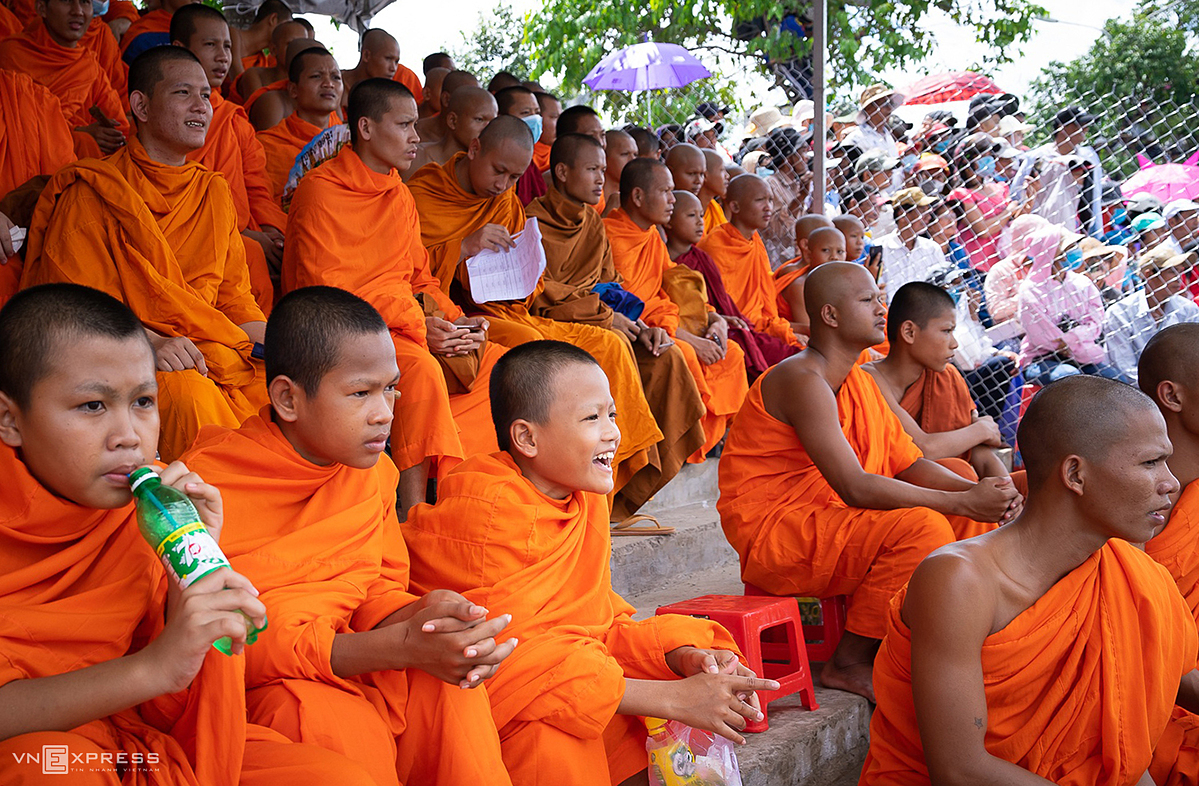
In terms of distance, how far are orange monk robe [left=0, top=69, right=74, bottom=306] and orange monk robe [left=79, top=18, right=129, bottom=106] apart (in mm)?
1564

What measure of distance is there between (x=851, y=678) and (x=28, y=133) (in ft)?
14.4

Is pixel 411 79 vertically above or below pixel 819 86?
above

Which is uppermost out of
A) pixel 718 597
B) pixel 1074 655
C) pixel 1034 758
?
pixel 718 597

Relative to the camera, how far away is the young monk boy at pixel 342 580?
2.13 m

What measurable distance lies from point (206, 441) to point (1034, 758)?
206 cm

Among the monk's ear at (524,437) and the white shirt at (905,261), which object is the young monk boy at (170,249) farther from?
the white shirt at (905,261)

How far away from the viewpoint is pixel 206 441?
248 centimetres

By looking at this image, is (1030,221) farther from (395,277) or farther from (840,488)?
(395,277)

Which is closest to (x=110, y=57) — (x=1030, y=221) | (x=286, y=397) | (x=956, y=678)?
(x=286, y=397)

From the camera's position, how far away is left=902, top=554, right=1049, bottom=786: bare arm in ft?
7.75

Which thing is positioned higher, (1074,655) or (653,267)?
(653,267)

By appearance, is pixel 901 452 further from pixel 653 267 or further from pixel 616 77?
pixel 616 77

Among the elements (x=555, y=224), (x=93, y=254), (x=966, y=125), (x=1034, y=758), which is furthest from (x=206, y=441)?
(x=966, y=125)

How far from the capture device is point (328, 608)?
7.52ft
